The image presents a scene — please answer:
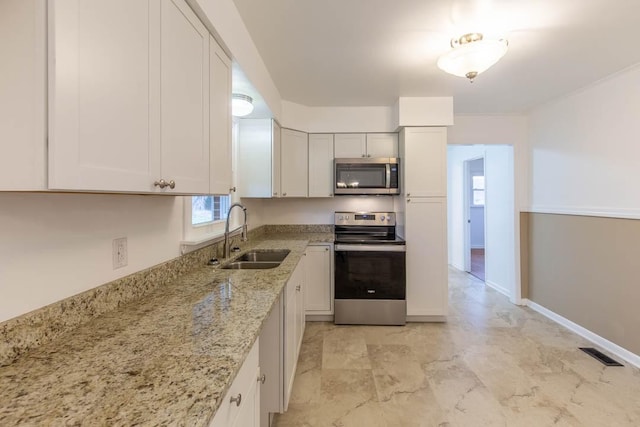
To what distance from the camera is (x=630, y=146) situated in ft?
7.90

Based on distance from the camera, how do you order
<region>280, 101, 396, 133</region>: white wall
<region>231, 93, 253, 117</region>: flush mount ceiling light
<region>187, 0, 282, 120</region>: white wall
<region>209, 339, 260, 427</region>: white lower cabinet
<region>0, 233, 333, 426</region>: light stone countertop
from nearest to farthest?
<region>0, 233, 333, 426</region>: light stone countertop, <region>209, 339, 260, 427</region>: white lower cabinet, <region>187, 0, 282, 120</region>: white wall, <region>231, 93, 253, 117</region>: flush mount ceiling light, <region>280, 101, 396, 133</region>: white wall

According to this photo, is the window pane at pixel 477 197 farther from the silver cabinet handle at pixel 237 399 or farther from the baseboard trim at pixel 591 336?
the silver cabinet handle at pixel 237 399

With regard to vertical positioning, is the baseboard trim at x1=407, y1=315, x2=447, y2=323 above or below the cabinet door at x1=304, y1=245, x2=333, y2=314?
below

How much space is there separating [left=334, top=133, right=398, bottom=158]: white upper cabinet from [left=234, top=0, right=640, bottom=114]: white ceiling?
0.49m

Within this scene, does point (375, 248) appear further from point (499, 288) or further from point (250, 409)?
point (499, 288)

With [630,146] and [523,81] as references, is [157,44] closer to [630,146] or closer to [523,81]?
[523,81]

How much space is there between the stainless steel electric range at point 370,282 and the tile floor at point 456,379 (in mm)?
131

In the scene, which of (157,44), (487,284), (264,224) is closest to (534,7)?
(157,44)

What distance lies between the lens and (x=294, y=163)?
131 inches

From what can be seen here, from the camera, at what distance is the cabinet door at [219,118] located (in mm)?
1422

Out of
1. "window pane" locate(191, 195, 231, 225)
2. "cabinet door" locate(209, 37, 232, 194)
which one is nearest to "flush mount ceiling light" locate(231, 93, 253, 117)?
"cabinet door" locate(209, 37, 232, 194)

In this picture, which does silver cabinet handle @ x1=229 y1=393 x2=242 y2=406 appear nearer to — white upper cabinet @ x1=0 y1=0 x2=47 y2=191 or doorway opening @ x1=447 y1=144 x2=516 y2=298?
white upper cabinet @ x1=0 y1=0 x2=47 y2=191

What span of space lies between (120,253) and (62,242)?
0.84ft

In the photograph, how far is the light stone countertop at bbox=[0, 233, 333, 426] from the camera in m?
0.59
